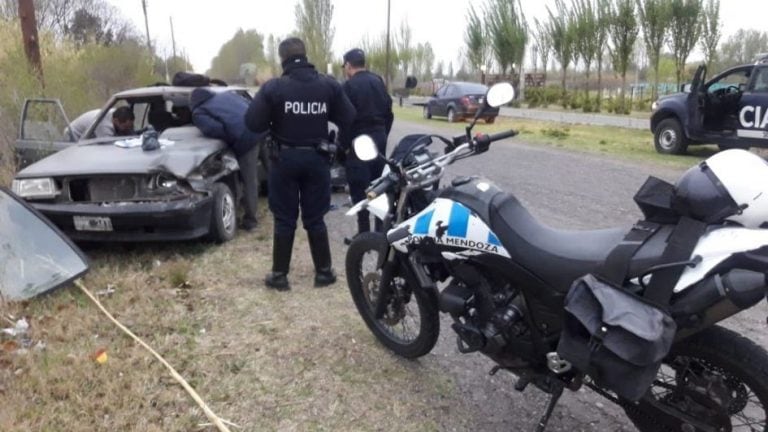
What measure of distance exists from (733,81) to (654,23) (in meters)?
11.4

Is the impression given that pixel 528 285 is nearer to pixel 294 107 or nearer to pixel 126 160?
pixel 294 107

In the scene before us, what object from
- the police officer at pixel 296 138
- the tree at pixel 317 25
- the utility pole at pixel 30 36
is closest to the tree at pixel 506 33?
the tree at pixel 317 25

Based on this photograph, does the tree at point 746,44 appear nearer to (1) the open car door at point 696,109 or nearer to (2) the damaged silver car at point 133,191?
(1) the open car door at point 696,109

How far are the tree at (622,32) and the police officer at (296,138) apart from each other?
22.2m

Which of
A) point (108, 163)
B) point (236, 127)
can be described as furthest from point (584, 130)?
point (108, 163)

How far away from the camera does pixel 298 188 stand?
4.57 meters

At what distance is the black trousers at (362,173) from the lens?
219 inches

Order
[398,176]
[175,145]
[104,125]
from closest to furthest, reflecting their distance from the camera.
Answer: [398,176] < [175,145] < [104,125]

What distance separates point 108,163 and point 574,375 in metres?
4.15

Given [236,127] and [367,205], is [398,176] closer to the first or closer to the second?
[367,205]

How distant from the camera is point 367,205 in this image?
3.52m

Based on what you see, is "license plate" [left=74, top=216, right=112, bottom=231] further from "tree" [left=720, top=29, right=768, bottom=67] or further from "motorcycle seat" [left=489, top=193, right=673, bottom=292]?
"tree" [left=720, top=29, right=768, bottom=67]

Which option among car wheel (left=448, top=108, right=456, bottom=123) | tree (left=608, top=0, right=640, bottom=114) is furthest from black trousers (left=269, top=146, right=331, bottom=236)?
tree (left=608, top=0, right=640, bottom=114)

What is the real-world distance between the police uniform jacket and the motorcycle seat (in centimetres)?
198
